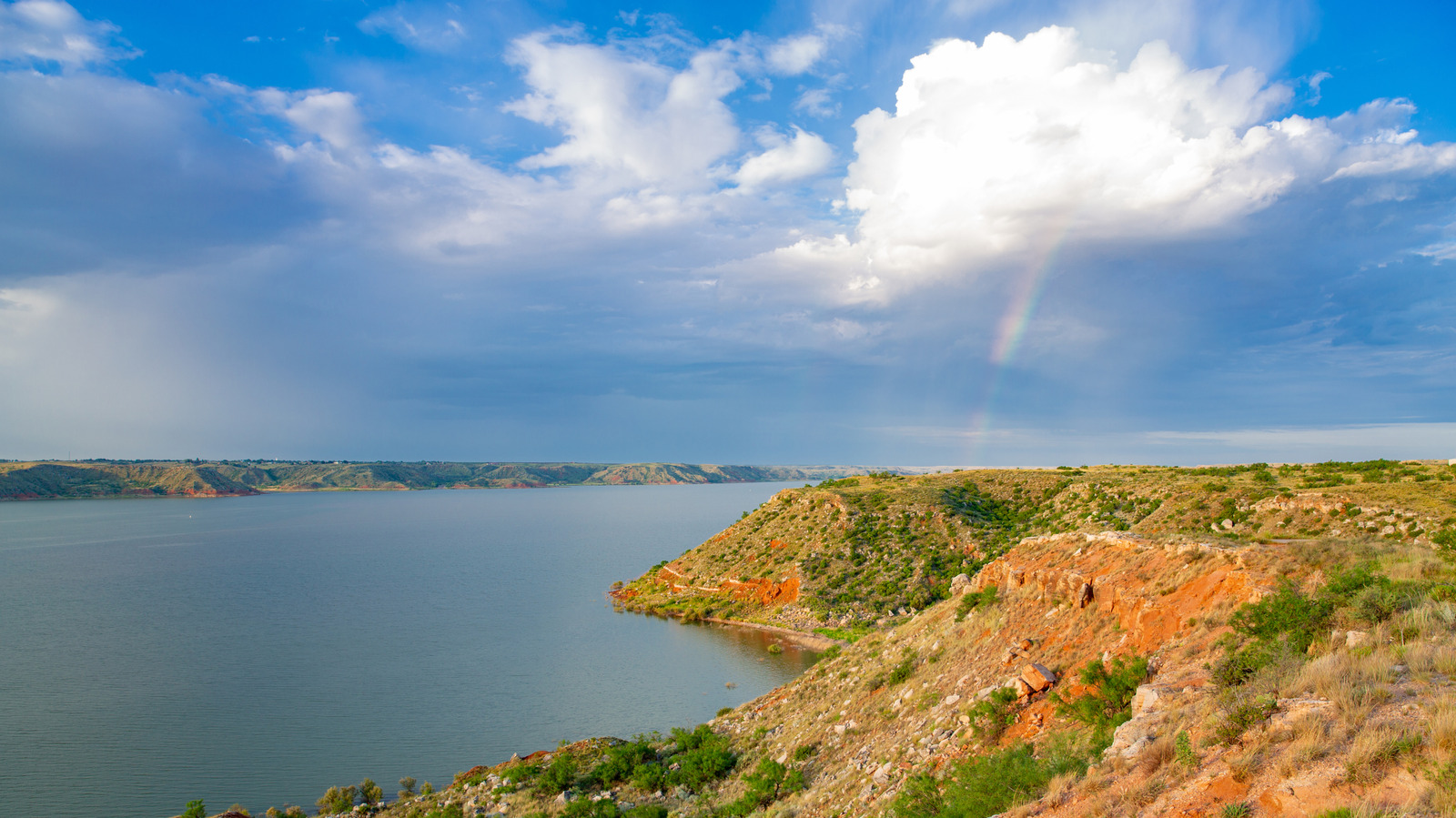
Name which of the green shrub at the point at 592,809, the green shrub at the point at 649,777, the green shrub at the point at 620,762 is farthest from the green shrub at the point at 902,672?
the green shrub at the point at 592,809

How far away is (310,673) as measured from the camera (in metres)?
42.7

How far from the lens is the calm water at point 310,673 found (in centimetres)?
2912

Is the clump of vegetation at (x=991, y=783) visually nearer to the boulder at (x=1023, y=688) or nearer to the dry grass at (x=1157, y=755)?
the dry grass at (x=1157, y=755)

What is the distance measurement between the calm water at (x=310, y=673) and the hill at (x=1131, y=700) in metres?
7.90

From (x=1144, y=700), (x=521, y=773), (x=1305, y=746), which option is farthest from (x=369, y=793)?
(x=1305, y=746)

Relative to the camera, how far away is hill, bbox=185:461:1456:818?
326 inches

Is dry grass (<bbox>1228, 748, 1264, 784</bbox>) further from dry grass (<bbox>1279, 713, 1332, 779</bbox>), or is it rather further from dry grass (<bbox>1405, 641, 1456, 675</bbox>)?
dry grass (<bbox>1405, 641, 1456, 675</bbox>)

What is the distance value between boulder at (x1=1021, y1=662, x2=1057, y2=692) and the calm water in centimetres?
2232

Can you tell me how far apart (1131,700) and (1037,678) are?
2.83 metres

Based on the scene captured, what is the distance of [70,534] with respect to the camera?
422ft

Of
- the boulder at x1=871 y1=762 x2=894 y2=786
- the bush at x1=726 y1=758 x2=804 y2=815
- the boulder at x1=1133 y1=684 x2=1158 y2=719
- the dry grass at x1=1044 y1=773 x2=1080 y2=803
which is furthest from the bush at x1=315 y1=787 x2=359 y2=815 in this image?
the boulder at x1=1133 y1=684 x2=1158 y2=719

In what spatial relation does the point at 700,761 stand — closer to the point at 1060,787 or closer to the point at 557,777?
the point at 557,777

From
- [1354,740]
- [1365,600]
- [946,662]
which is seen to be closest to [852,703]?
[946,662]

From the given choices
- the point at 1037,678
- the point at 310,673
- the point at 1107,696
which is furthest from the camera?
the point at 310,673
